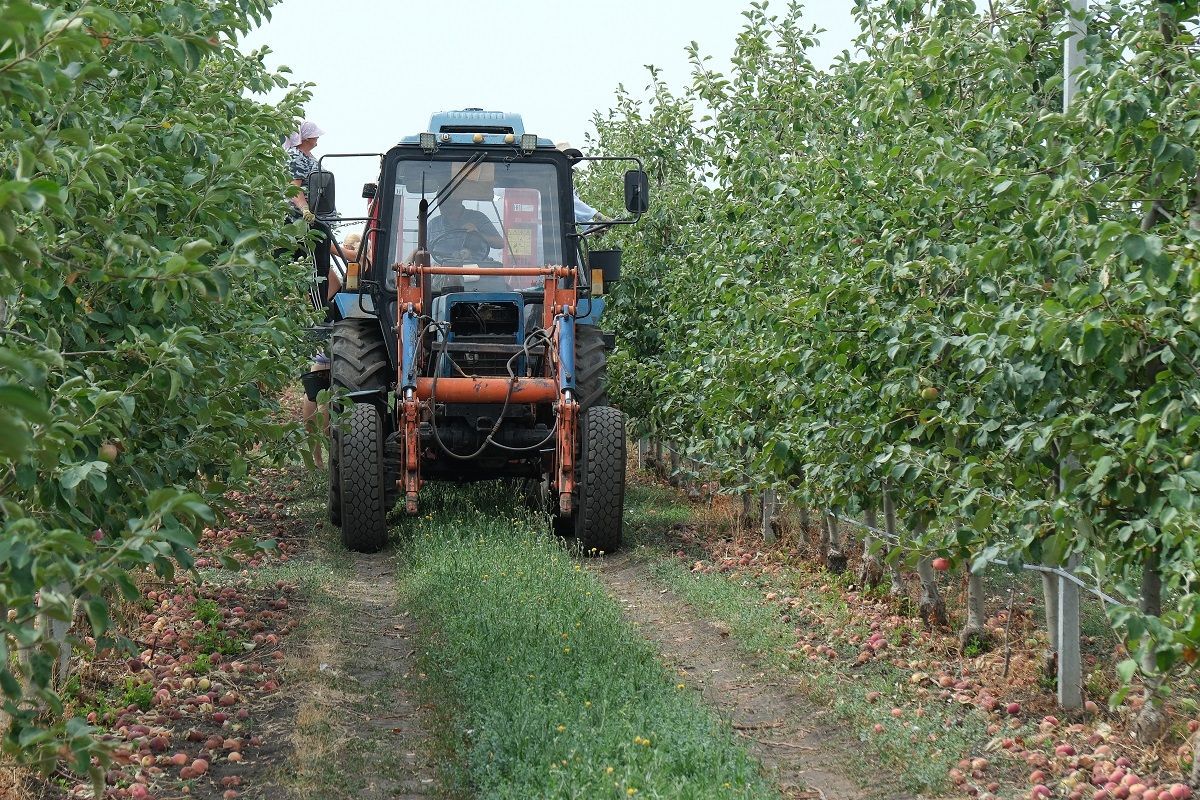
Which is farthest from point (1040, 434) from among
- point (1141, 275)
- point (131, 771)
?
point (131, 771)

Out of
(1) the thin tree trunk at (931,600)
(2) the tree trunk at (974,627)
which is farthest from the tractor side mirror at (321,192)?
(2) the tree trunk at (974,627)

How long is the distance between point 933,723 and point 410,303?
5.02 meters

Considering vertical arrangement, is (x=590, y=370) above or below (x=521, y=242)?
below

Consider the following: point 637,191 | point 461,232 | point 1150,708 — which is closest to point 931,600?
point 1150,708

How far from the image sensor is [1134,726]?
15.6ft

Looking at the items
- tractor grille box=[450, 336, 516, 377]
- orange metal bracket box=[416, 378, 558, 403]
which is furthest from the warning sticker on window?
orange metal bracket box=[416, 378, 558, 403]

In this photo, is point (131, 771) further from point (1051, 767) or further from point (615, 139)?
point (615, 139)

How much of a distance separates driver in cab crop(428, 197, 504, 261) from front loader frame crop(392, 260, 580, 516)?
1.88ft

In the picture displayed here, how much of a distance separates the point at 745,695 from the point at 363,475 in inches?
152

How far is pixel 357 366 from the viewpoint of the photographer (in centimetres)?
945

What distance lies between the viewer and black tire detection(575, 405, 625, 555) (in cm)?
899

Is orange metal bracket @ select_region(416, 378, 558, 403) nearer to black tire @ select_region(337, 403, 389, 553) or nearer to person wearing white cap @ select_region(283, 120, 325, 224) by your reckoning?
black tire @ select_region(337, 403, 389, 553)

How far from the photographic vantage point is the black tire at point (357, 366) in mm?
9383

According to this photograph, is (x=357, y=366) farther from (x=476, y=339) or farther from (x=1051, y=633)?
(x=1051, y=633)
